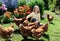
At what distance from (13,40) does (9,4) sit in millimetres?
7832

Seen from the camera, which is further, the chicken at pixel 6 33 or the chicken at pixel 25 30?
the chicken at pixel 25 30

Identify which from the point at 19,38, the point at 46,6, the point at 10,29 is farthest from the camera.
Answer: the point at 46,6

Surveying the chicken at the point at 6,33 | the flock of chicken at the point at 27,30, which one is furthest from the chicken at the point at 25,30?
the chicken at the point at 6,33

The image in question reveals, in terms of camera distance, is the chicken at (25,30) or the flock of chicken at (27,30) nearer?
the flock of chicken at (27,30)

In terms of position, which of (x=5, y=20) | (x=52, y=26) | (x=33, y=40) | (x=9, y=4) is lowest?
(x=33, y=40)

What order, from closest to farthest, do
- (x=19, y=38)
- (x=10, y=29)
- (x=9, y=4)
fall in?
(x=10, y=29) → (x=19, y=38) → (x=9, y=4)

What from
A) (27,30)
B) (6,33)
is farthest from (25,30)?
(6,33)

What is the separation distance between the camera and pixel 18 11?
12969 mm

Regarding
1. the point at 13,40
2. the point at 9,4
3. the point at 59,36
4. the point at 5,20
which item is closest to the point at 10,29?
the point at 13,40

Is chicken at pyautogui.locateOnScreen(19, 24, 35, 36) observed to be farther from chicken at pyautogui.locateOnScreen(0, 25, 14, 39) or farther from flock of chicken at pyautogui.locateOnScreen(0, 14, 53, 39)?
chicken at pyautogui.locateOnScreen(0, 25, 14, 39)

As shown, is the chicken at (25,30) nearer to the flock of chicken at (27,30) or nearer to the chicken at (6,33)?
the flock of chicken at (27,30)

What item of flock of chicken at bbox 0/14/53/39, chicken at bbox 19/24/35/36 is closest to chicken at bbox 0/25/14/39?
flock of chicken at bbox 0/14/53/39

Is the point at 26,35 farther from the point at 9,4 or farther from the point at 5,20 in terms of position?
the point at 9,4

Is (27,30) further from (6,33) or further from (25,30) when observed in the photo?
(6,33)
